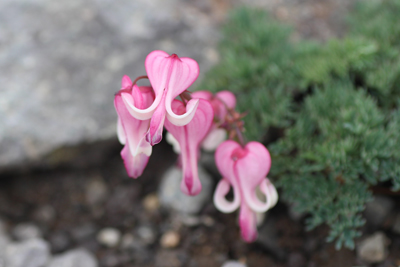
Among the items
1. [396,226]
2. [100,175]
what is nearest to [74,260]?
[100,175]

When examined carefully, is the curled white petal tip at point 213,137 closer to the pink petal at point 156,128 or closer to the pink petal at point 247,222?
the pink petal at point 247,222

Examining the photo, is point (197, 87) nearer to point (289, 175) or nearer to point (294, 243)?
point (289, 175)

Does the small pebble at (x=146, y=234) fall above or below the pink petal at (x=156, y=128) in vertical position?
below

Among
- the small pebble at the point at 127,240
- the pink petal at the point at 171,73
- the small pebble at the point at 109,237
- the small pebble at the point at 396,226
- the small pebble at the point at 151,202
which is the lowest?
the small pebble at the point at 396,226

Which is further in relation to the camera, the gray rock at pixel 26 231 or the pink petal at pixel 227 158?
the gray rock at pixel 26 231

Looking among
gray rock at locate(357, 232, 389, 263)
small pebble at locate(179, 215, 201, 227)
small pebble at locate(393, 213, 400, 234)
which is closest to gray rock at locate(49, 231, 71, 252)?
small pebble at locate(179, 215, 201, 227)

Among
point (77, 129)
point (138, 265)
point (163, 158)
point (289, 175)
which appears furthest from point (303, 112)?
point (77, 129)

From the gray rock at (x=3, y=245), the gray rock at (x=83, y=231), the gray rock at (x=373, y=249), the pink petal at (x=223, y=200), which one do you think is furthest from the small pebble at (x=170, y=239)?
the gray rock at (x=373, y=249)
